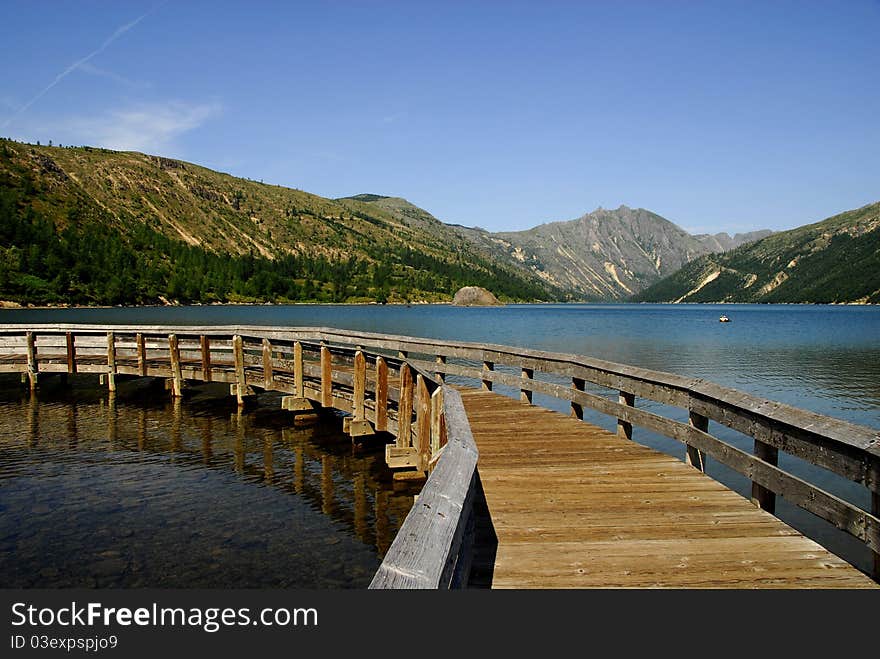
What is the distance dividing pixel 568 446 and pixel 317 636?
7.74 meters

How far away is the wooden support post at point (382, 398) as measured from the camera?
15.3 meters

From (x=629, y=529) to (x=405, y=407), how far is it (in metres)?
8.15

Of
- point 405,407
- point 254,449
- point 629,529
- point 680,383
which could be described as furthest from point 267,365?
point 629,529

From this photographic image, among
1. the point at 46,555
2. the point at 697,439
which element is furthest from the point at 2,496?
the point at 697,439

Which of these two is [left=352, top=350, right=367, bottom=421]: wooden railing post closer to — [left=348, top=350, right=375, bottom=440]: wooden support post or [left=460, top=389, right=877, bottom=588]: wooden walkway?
[left=348, top=350, right=375, bottom=440]: wooden support post

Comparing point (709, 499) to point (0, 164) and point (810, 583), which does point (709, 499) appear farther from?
point (0, 164)

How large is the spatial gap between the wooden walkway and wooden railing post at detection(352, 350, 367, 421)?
7.42 metres

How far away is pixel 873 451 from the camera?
4410 mm

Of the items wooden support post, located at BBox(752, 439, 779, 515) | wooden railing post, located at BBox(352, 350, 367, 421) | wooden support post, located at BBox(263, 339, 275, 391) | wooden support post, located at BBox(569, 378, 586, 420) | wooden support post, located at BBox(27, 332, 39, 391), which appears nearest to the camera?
wooden support post, located at BBox(752, 439, 779, 515)

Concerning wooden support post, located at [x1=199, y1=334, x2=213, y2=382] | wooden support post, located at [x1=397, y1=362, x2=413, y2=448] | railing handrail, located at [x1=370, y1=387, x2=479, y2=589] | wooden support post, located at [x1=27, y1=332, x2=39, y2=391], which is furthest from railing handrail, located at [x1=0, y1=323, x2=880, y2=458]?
wooden support post, located at [x1=27, y1=332, x2=39, y2=391]

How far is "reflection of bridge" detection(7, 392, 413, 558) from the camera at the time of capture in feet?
41.5

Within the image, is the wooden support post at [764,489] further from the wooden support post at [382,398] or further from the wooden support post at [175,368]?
the wooden support post at [175,368]

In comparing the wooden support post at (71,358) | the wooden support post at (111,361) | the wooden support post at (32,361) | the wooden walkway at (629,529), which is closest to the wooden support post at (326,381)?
the wooden walkway at (629,529)

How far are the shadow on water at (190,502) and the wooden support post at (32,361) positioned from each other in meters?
5.00
